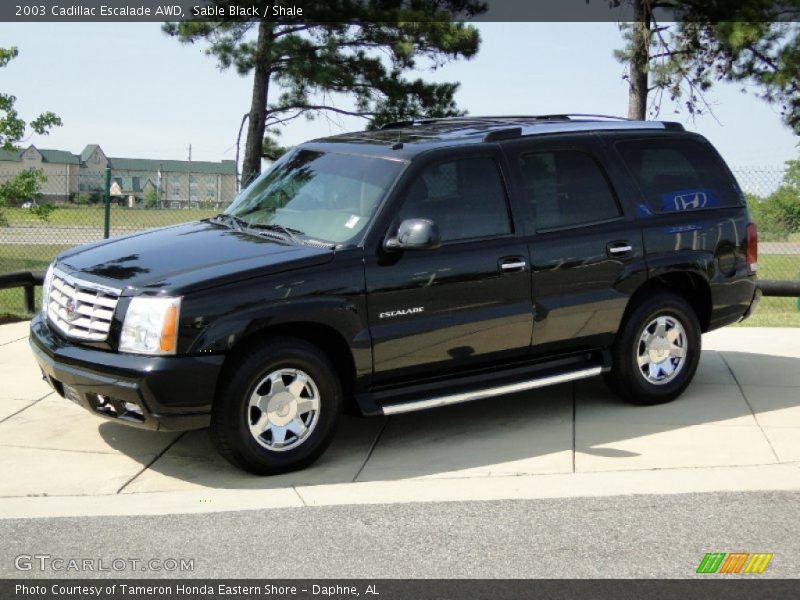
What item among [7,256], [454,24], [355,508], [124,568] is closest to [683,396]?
[355,508]

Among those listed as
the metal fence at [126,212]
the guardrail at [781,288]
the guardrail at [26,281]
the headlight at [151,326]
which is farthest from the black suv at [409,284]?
the metal fence at [126,212]

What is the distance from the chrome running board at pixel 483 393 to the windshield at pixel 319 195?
1.08 metres

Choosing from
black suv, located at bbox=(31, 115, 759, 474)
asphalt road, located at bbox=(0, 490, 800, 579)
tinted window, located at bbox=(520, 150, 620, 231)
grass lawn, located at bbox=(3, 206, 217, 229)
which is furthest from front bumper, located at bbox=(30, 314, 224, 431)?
grass lawn, located at bbox=(3, 206, 217, 229)

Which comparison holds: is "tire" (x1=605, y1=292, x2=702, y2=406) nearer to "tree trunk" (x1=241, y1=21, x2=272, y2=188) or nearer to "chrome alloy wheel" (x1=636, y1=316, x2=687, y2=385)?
"chrome alloy wheel" (x1=636, y1=316, x2=687, y2=385)

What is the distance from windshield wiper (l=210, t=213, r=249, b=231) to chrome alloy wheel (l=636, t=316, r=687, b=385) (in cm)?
291

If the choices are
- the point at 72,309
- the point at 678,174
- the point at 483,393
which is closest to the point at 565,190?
the point at 678,174

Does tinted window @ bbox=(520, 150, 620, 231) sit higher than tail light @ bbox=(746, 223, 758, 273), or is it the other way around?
tinted window @ bbox=(520, 150, 620, 231)

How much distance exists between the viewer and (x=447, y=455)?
23.2 ft

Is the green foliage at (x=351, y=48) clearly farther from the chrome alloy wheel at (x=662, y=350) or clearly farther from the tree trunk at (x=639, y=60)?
the chrome alloy wheel at (x=662, y=350)

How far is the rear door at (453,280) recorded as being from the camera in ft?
22.4

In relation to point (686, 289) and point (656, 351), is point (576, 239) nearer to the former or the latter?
point (656, 351)

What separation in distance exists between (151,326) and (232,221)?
5.37 feet

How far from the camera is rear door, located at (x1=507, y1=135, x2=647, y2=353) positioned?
743 centimetres
